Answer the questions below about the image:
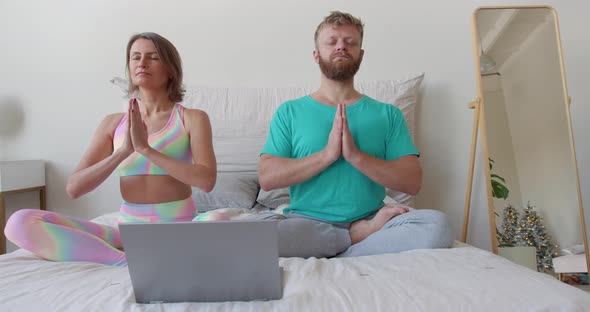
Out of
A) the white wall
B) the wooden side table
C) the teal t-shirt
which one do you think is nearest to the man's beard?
the teal t-shirt

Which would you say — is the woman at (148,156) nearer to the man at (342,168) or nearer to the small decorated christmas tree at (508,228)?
the man at (342,168)

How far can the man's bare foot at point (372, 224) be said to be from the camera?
4.72 ft

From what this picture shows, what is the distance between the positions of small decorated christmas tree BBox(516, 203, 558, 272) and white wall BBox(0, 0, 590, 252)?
1.66 feet

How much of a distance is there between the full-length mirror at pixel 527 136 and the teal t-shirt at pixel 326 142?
0.75 m

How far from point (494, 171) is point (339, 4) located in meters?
1.26

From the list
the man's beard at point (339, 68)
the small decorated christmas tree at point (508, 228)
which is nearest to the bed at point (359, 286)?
the man's beard at point (339, 68)

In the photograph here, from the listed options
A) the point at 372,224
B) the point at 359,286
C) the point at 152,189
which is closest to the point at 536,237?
the point at 372,224

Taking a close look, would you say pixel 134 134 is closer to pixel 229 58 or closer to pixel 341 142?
pixel 341 142

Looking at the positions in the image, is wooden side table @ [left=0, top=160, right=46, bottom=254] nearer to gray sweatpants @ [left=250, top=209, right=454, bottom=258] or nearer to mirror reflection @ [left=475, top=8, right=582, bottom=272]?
gray sweatpants @ [left=250, top=209, right=454, bottom=258]

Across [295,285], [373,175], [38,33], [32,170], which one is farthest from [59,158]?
[295,285]

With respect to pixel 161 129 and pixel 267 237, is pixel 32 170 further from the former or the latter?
pixel 267 237

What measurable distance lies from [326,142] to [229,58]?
1.32 metres

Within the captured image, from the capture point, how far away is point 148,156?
131 cm

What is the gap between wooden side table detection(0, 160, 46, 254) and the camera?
242 centimetres
